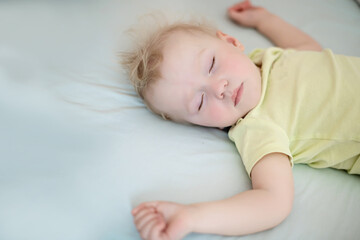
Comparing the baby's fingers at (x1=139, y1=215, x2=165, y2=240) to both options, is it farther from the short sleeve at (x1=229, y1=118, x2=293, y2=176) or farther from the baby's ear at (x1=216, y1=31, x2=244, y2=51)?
the baby's ear at (x1=216, y1=31, x2=244, y2=51)

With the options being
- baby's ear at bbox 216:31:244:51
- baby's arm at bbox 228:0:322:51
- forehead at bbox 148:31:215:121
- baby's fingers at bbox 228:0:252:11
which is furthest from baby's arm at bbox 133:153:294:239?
baby's fingers at bbox 228:0:252:11

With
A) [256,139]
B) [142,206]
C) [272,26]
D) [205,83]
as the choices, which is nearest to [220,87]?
[205,83]

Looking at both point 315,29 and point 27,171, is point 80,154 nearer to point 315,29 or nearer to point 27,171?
point 27,171

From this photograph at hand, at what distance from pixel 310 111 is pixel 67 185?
64cm

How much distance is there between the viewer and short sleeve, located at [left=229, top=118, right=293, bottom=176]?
883 mm

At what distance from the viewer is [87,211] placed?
0.79 metres

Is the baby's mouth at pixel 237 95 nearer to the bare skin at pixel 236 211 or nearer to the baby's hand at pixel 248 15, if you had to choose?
the bare skin at pixel 236 211

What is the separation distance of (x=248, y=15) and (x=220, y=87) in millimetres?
546

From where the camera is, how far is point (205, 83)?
38.2 inches

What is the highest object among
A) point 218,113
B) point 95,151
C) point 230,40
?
point 230,40

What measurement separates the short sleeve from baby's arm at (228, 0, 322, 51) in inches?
17.9

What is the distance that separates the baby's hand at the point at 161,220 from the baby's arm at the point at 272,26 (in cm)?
80

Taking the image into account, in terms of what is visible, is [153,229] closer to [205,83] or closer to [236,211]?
[236,211]

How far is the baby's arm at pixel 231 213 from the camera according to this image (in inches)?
28.2
